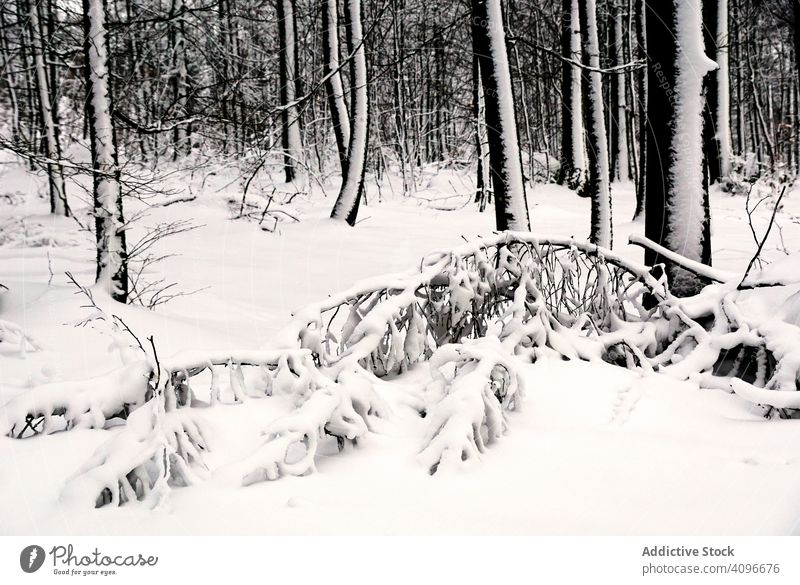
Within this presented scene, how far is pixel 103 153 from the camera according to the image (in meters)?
5.75

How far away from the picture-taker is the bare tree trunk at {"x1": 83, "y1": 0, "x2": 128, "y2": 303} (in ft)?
18.5

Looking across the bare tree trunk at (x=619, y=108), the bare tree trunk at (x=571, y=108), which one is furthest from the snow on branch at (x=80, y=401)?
the bare tree trunk at (x=619, y=108)

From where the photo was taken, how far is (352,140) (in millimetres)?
11562

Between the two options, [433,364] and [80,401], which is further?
[433,364]

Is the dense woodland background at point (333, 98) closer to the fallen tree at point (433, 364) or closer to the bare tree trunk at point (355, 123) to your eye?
the bare tree trunk at point (355, 123)

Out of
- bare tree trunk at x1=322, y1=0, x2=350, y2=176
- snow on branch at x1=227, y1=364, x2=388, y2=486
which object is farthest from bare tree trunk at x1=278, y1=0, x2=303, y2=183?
snow on branch at x1=227, y1=364, x2=388, y2=486

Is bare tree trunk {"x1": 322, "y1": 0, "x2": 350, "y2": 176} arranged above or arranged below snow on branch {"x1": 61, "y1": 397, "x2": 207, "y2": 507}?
above

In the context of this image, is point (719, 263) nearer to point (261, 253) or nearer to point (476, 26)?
point (476, 26)

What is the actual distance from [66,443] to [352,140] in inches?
379

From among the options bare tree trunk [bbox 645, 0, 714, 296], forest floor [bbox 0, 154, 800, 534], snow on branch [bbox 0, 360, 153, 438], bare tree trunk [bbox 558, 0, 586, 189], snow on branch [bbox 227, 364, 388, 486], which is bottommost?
forest floor [bbox 0, 154, 800, 534]

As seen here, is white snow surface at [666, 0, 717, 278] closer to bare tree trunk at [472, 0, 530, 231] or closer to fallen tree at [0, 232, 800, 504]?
fallen tree at [0, 232, 800, 504]

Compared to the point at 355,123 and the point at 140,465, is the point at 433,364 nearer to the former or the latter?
the point at 140,465

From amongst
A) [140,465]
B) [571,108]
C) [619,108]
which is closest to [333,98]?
[571,108]

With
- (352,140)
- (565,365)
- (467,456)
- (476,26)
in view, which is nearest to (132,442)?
(467,456)
